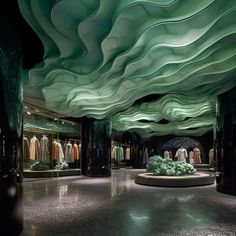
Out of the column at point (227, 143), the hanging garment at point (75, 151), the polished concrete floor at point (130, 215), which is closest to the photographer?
the polished concrete floor at point (130, 215)

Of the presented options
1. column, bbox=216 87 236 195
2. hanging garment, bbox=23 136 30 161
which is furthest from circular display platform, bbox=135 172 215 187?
hanging garment, bbox=23 136 30 161

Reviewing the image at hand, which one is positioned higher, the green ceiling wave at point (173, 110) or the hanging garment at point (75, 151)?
the green ceiling wave at point (173, 110)

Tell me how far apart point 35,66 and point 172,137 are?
22569 mm

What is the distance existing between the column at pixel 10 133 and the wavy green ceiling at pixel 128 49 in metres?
0.96

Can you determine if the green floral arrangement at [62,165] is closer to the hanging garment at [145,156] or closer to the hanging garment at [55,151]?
the hanging garment at [55,151]

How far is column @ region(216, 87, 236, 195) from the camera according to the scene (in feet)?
29.8

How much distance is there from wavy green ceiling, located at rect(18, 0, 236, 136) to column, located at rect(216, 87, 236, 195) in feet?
2.10

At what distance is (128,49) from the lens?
681 centimetres

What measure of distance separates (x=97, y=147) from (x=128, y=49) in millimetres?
10291

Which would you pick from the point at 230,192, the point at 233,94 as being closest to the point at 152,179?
the point at 230,192

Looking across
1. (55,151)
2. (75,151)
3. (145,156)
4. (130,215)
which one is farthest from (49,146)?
(145,156)

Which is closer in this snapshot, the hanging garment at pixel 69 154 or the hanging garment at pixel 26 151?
the hanging garment at pixel 26 151

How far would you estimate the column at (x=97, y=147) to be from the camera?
16.5 metres

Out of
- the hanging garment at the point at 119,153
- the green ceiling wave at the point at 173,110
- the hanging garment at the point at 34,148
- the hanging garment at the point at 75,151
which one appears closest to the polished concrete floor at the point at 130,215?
the green ceiling wave at the point at 173,110
